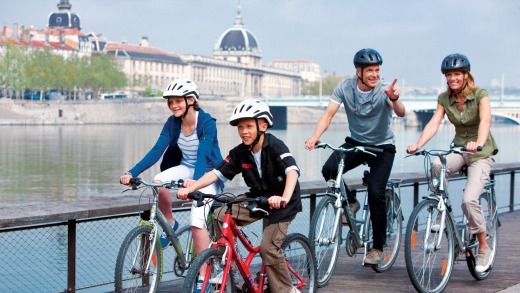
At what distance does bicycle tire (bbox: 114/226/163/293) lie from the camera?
5.47m

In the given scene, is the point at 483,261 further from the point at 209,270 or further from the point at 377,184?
the point at 209,270

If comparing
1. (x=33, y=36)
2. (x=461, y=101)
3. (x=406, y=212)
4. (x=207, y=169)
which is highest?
(x=33, y=36)

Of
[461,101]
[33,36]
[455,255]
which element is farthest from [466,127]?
[33,36]

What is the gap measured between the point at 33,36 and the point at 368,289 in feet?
444

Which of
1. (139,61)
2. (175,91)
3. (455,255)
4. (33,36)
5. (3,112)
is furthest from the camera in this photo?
(139,61)

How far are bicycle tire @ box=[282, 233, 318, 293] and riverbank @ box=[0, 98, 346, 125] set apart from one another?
8540 cm

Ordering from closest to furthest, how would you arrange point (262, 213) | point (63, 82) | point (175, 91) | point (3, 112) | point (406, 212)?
point (262, 213)
point (175, 91)
point (406, 212)
point (3, 112)
point (63, 82)

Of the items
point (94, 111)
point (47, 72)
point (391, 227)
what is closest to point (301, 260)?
point (391, 227)

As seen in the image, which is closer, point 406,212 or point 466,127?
point 466,127

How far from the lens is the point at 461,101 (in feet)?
22.9

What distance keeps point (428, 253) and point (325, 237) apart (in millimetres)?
664

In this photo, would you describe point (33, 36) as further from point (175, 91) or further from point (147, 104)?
point (175, 91)

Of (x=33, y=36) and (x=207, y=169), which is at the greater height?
(x=33, y=36)

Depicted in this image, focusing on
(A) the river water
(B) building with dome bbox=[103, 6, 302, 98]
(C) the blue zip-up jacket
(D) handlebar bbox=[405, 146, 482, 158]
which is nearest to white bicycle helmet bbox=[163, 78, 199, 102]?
(C) the blue zip-up jacket
